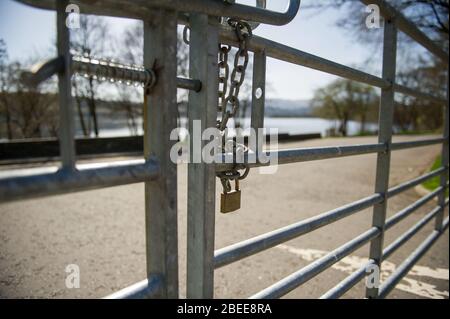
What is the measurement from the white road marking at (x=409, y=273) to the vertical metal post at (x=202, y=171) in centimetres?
274

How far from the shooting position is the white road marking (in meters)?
2.93

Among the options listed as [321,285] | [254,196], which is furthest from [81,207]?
[321,285]

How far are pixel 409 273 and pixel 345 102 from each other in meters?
37.8

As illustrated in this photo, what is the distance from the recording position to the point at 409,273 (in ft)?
10.8

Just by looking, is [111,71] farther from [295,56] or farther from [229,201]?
[295,56]

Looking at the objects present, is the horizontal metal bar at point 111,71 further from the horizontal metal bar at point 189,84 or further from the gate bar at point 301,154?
the gate bar at point 301,154

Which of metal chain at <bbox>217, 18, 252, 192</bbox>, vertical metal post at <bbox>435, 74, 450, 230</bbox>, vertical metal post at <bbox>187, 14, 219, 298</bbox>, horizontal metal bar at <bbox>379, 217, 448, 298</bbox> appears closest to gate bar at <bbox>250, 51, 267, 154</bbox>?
metal chain at <bbox>217, 18, 252, 192</bbox>

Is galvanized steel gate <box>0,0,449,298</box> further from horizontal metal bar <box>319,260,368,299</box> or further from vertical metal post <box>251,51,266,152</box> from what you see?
horizontal metal bar <box>319,260,368,299</box>

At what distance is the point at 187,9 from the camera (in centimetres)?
74

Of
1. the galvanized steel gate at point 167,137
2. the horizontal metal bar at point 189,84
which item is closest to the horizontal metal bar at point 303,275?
the galvanized steel gate at point 167,137

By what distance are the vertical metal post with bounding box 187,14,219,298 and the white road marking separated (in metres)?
2.74

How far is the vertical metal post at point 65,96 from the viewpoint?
0.58 meters

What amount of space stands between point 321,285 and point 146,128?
108 inches

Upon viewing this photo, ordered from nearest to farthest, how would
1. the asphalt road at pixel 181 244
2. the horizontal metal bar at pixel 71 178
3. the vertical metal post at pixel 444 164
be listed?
the horizontal metal bar at pixel 71 178 < the asphalt road at pixel 181 244 < the vertical metal post at pixel 444 164
